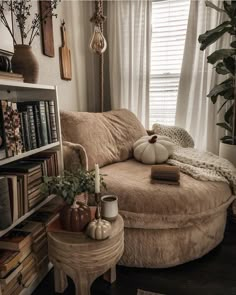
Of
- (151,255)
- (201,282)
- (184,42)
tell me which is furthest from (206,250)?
(184,42)

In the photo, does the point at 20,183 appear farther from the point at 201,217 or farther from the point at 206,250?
the point at 206,250

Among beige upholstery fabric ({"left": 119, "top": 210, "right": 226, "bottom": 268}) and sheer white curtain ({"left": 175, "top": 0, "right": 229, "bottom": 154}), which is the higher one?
sheer white curtain ({"left": 175, "top": 0, "right": 229, "bottom": 154})

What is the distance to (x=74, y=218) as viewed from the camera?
1.04 m

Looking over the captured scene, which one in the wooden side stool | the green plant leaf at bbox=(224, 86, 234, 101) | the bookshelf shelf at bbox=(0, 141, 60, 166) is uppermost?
the green plant leaf at bbox=(224, 86, 234, 101)

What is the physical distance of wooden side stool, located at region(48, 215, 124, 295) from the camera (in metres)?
0.96

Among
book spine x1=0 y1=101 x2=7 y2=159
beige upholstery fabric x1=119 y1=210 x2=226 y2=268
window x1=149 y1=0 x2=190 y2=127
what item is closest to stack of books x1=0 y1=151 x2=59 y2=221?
book spine x1=0 y1=101 x2=7 y2=159

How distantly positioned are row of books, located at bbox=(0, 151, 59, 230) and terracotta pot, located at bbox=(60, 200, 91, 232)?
0.20 meters

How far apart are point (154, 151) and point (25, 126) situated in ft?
3.46

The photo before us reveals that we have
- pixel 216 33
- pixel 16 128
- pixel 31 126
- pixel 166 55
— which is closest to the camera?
pixel 16 128

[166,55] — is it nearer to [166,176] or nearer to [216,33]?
[216,33]

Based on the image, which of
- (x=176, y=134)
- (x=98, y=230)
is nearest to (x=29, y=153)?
(x=98, y=230)

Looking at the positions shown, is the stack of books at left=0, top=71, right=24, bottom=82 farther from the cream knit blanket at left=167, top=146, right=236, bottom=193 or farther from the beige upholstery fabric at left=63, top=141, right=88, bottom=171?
the cream knit blanket at left=167, top=146, right=236, bottom=193

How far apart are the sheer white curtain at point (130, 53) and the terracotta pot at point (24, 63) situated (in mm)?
A: 1506

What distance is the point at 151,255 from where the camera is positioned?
4.34ft
